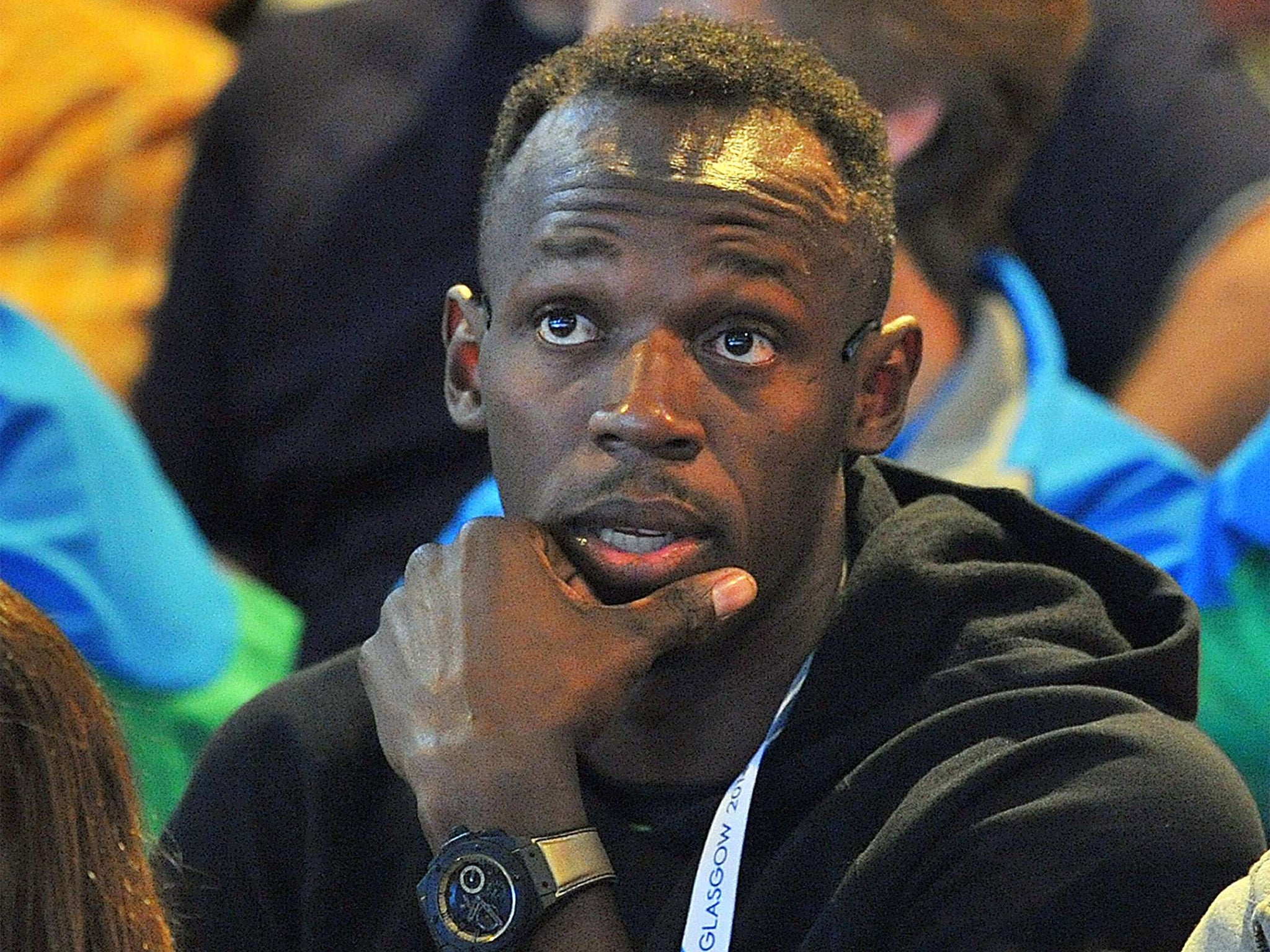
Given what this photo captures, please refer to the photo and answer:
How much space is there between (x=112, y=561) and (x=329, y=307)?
851 mm

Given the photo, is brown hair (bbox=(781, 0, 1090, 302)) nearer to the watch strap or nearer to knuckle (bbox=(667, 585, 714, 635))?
knuckle (bbox=(667, 585, 714, 635))

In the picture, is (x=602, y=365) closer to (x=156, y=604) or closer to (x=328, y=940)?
(x=328, y=940)

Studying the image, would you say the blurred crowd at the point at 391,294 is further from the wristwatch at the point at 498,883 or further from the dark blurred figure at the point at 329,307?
Answer: the wristwatch at the point at 498,883

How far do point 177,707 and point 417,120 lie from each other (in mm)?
1205

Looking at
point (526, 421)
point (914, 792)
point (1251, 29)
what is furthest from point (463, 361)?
point (1251, 29)

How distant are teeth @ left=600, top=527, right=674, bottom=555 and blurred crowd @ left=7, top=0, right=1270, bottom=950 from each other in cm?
73

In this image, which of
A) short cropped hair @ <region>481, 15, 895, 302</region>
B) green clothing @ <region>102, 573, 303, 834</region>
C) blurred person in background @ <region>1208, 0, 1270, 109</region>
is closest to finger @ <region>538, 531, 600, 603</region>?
short cropped hair @ <region>481, 15, 895, 302</region>

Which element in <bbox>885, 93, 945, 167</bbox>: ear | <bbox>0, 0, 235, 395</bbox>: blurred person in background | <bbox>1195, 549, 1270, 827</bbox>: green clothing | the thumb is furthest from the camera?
<bbox>0, 0, 235, 395</bbox>: blurred person in background

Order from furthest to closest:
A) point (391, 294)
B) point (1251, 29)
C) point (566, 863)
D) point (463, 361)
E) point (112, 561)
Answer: point (1251, 29) → point (391, 294) → point (112, 561) → point (463, 361) → point (566, 863)

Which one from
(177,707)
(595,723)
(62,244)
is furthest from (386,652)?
(62,244)

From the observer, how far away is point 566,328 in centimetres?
193

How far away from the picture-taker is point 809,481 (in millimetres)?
1956

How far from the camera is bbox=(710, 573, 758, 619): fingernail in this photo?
186 centimetres

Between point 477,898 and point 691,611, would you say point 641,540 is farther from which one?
point 477,898
